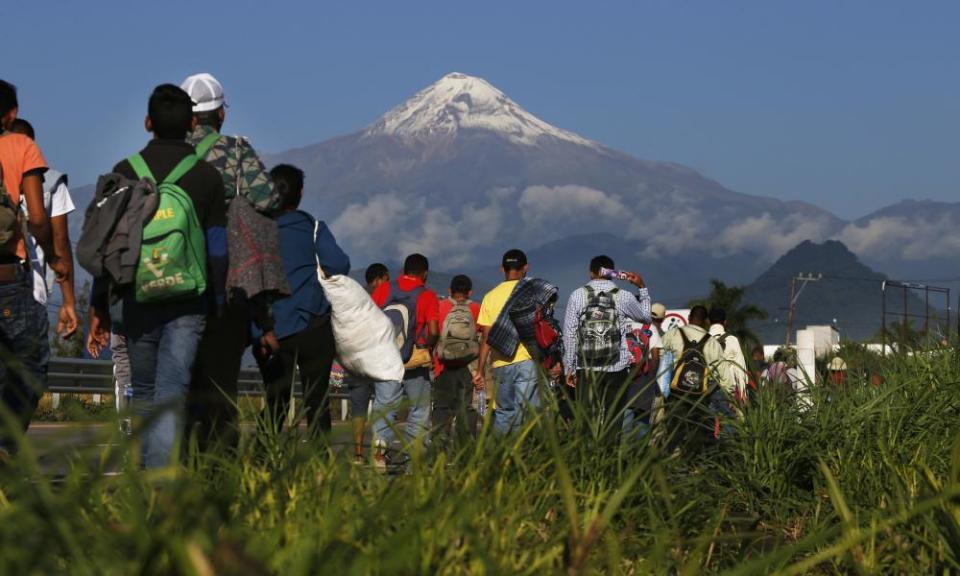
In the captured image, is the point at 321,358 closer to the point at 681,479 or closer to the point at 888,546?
the point at 681,479

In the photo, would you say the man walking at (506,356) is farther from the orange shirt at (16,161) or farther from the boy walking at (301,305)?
the orange shirt at (16,161)

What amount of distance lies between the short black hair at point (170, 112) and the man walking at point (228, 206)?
6.0 inches

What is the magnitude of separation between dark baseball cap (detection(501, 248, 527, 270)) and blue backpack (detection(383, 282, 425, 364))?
864 mm

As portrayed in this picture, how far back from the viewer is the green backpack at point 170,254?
686 centimetres

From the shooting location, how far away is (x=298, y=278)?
923cm

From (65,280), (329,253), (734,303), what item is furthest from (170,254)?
(734,303)

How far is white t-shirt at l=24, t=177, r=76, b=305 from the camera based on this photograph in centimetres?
777

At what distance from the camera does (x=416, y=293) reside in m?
14.1

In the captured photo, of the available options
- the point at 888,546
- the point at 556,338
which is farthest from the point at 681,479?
the point at 556,338

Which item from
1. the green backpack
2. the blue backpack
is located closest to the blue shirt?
the green backpack

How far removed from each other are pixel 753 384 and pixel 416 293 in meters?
5.52

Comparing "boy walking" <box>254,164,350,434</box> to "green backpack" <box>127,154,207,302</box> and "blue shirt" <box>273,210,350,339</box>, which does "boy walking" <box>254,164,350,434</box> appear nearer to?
"blue shirt" <box>273,210,350,339</box>

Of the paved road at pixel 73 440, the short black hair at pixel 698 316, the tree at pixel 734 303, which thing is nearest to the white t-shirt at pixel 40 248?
the paved road at pixel 73 440

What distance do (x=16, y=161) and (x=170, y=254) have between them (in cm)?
109
